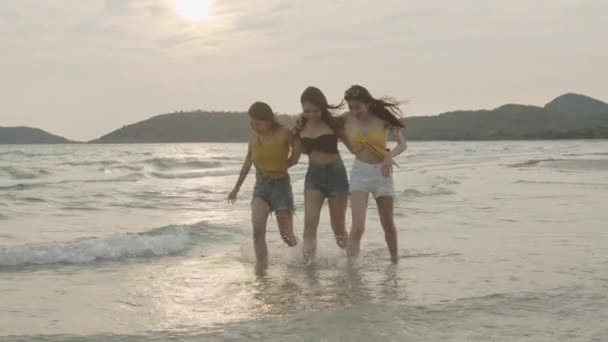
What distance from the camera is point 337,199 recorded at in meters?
7.57

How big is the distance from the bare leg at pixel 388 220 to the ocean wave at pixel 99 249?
273cm

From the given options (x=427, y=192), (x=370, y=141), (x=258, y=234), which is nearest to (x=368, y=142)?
(x=370, y=141)

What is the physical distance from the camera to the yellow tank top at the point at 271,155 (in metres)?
7.52

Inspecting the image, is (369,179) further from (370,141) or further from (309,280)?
(309,280)

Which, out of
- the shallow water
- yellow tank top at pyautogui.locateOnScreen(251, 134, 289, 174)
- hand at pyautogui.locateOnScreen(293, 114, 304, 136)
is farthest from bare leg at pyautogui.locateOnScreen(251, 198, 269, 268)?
hand at pyautogui.locateOnScreen(293, 114, 304, 136)

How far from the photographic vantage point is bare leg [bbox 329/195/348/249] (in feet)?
24.9

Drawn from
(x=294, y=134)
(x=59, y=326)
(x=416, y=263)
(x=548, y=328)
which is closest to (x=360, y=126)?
(x=294, y=134)

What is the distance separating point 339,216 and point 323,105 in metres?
1.16

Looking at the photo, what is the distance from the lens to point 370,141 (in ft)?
23.8

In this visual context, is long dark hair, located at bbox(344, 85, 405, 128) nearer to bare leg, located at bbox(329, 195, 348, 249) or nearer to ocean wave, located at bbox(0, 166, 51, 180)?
bare leg, located at bbox(329, 195, 348, 249)

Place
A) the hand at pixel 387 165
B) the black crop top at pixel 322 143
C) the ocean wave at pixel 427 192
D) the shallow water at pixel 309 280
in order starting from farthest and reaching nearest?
the ocean wave at pixel 427 192 < the black crop top at pixel 322 143 < the hand at pixel 387 165 < the shallow water at pixel 309 280

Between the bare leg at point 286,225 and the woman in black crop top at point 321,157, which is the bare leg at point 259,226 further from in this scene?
the woman in black crop top at point 321,157

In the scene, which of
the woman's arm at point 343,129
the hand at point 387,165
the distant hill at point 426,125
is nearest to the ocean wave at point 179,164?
the woman's arm at point 343,129

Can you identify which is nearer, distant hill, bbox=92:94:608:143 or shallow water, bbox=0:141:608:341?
shallow water, bbox=0:141:608:341
